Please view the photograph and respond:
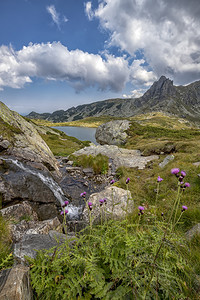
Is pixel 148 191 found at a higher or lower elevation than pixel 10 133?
lower

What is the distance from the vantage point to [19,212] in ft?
20.6

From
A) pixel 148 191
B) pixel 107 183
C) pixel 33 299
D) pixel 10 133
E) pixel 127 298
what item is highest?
pixel 10 133

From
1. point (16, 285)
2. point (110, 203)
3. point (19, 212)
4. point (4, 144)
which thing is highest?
point (4, 144)

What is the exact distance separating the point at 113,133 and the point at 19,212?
35231mm

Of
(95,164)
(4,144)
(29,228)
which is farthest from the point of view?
(95,164)

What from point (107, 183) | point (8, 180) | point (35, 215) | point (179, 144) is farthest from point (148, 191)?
point (179, 144)

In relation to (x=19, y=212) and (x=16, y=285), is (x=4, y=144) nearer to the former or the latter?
(x=19, y=212)

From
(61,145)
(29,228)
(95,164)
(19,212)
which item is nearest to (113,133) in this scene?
(61,145)

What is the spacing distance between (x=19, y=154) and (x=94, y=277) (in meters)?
10.4

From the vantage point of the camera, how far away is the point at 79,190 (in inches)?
492

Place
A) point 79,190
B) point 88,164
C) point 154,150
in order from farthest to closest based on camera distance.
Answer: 1. point 154,150
2. point 88,164
3. point 79,190

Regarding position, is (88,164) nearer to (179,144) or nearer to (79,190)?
(79,190)

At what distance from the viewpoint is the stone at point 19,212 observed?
577 cm

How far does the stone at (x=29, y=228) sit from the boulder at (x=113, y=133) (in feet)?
104
